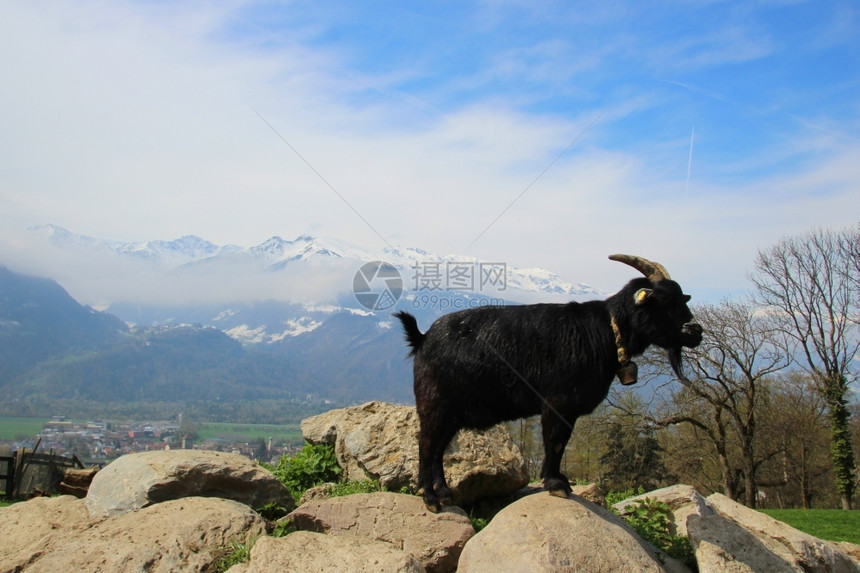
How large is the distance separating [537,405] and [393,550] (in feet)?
7.33

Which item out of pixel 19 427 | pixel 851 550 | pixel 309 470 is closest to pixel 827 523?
pixel 851 550

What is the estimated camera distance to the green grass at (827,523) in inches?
744

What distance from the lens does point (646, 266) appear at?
761 centimetres

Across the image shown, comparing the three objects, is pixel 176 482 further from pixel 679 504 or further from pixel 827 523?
pixel 827 523

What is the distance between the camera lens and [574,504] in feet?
23.1

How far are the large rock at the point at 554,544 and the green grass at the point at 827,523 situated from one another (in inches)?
571

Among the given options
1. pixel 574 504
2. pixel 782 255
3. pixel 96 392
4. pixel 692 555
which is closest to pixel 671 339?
pixel 574 504

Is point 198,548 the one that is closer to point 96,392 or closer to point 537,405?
point 537,405

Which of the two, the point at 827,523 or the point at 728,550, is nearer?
the point at 728,550

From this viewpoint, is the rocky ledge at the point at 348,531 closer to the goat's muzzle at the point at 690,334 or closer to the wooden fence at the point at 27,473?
the goat's muzzle at the point at 690,334

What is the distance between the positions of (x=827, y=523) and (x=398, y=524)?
21.2 metres

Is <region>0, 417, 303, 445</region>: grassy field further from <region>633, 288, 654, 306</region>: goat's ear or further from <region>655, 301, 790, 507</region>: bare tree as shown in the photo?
<region>633, 288, 654, 306</region>: goat's ear

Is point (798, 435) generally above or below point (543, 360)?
below

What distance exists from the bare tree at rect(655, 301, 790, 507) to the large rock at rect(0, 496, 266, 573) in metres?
26.0
